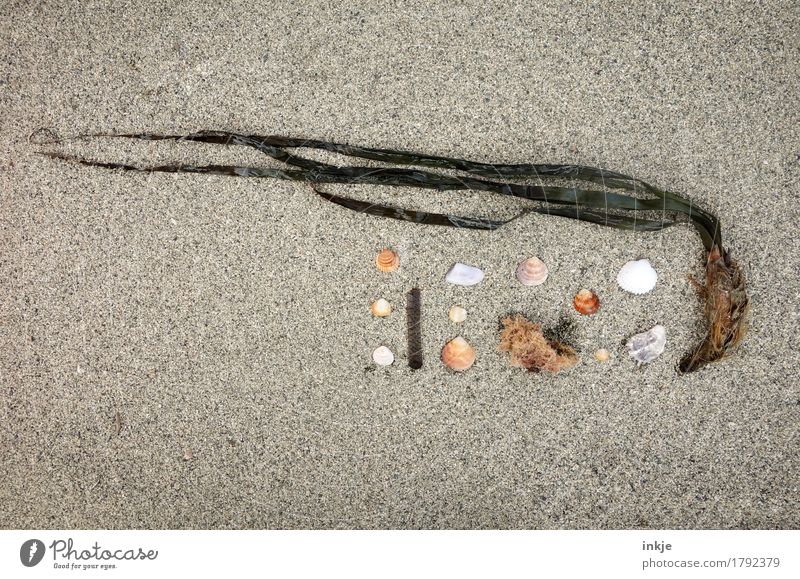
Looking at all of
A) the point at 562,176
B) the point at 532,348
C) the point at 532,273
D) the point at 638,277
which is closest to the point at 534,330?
the point at 532,348

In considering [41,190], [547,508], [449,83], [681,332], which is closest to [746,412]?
[681,332]

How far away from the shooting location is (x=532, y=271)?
1535 mm

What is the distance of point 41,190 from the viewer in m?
1.63

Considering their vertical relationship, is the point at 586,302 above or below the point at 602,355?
above

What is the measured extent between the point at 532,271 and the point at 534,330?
6.7 inches

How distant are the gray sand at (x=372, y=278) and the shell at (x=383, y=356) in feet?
0.07

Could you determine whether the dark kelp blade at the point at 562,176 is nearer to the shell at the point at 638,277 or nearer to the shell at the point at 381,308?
the shell at the point at 638,277

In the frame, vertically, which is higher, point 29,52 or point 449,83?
point 29,52

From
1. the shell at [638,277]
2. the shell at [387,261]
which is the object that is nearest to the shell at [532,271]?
the shell at [638,277]

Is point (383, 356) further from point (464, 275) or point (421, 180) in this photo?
point (421, 180)

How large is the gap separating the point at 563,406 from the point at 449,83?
1.01 metres

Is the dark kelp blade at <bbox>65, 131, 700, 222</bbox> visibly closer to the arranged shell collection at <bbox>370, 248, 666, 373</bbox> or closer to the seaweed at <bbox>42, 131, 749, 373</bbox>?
the seaweed at <bbox>42, 131, 749, 373</bbox>

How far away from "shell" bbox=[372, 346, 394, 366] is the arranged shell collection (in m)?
0.10
